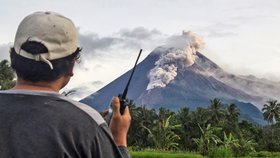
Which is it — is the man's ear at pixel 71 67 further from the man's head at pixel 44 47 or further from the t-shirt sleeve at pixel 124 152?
the t-shirt sleeve at pixel 124 152

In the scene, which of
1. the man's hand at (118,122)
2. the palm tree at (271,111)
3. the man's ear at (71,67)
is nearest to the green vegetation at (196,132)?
the palm tree at (271,111)

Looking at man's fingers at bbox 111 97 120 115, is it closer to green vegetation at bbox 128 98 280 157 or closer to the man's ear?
the man's ear

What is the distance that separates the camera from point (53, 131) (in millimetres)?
1829

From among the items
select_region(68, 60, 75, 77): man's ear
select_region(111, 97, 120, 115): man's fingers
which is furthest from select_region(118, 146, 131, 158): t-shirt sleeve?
select_region(68, 60, 75, 77): man's ear

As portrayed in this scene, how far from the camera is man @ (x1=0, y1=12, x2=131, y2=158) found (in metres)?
1.83

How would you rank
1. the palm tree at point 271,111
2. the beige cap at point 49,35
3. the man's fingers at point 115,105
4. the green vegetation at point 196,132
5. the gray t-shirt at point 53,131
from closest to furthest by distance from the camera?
the gray t-shirt at point 53,131, the beige cap at point 49,35, the man's fingers at point 115,105, the green vegetation at point 196,132, the palm tree at point 271,111

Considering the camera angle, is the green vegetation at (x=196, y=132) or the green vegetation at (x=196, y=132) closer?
the green vegetation at (x=196, y=132)

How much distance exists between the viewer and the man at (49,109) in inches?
71.9

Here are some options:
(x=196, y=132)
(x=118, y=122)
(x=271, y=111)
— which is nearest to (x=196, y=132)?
(x=196, y=132)

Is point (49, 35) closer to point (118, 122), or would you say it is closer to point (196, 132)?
point (118, 122)

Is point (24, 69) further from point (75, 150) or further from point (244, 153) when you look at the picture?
point (244, 153)

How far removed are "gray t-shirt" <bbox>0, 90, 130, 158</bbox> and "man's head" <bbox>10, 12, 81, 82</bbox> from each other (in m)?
0.12

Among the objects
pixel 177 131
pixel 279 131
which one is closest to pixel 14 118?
pixel 177 131

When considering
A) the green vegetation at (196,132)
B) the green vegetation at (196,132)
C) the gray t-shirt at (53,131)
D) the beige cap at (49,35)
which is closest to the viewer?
the gray t-shirt at (53,131)
